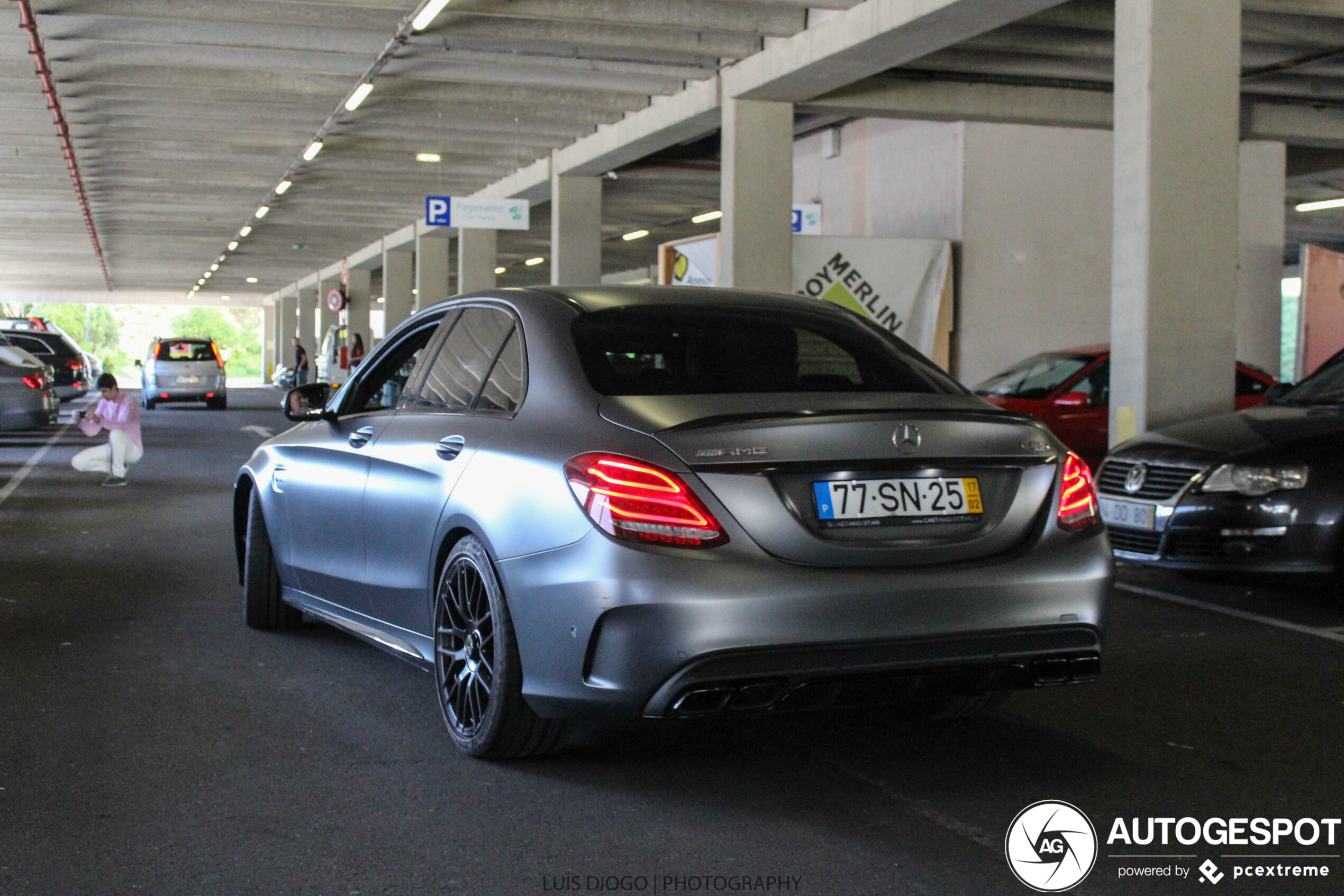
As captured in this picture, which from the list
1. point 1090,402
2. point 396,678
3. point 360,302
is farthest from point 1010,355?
point 360,302

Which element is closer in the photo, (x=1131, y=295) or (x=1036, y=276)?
(x=1131, y=295)

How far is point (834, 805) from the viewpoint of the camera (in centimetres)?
394

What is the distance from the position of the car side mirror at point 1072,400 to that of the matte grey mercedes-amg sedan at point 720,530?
9.46 metres

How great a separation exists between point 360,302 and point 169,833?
4507 centimetres

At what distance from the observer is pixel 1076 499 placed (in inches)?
165

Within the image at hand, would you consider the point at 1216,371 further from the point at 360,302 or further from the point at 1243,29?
the point at 360,302

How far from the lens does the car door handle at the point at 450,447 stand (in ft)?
14.9

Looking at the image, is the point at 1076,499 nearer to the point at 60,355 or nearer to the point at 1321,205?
the point at 60,355

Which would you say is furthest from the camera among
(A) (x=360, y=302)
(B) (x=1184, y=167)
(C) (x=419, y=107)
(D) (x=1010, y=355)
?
(A) (x=360, y=302)

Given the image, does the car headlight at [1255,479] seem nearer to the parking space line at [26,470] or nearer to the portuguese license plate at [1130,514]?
the portuguese license plate at [1130,514]

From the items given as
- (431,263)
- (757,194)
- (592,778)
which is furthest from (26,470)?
(431,263)

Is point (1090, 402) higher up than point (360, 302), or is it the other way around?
point (360, 302)

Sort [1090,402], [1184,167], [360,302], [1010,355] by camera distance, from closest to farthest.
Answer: [1184,167] → [1090,402] → [1010,355] → [360,302]

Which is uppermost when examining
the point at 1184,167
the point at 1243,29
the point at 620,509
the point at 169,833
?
the point at 1243,29
